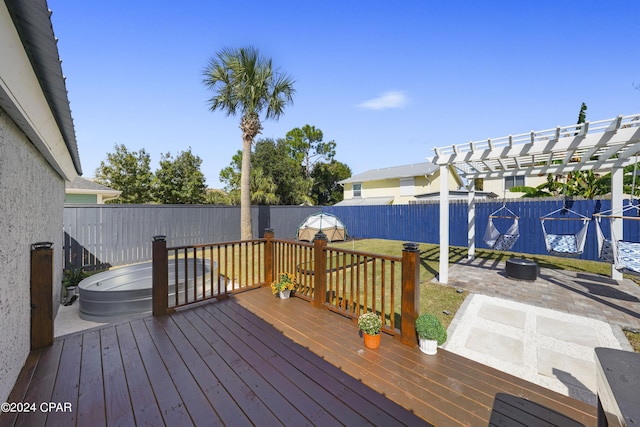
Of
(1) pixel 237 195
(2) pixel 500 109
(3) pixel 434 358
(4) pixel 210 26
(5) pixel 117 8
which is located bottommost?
(3) pixel 434 358

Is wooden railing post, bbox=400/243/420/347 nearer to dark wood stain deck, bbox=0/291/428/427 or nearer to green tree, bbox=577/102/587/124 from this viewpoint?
dark wood stain deck, bbox=0/291/428/427

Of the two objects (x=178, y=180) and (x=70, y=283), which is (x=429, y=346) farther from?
(x=178, y=180)

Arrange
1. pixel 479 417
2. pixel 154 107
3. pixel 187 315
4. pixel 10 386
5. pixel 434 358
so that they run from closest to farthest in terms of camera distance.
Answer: pixel 479 417 → pixel 10 386 → pixel 434 358 → pixel 187 315 → pixel 154 107

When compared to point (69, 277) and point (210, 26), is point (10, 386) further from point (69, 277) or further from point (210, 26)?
point (210, 26)

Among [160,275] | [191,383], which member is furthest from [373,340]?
[160,275]

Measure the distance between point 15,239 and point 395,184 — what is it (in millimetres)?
18245

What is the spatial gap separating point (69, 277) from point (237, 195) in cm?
1216

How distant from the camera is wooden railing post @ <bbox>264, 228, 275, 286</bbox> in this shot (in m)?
4.75

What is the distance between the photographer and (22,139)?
237 cm

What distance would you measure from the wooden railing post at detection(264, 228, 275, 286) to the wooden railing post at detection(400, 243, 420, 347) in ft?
8.55

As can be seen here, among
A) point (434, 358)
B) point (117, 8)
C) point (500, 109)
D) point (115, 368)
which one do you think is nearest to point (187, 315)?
point (115, 368)

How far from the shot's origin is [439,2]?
6.73 m

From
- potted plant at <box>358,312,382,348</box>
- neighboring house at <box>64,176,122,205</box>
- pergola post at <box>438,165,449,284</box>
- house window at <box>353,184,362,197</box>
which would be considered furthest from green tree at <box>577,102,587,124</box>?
neighboring house at <box>64,176,122,205</box>

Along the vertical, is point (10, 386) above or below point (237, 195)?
below
